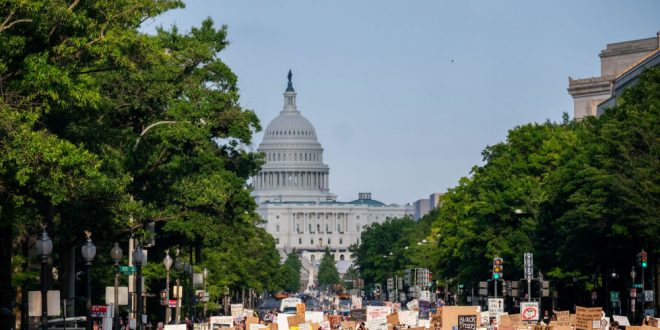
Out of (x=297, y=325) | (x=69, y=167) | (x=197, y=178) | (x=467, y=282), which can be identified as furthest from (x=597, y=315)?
(x=467, y=282)

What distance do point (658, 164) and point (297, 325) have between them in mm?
25868

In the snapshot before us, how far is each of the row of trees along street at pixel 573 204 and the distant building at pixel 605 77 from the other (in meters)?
29.7

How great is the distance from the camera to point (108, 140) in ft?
163

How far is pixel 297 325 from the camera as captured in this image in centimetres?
5756

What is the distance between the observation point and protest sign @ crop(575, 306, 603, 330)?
4812 centimetres

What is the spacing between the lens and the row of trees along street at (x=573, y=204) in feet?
258

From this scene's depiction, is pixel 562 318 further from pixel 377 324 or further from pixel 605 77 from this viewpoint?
pixel 605 77

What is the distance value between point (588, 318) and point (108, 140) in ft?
47.3

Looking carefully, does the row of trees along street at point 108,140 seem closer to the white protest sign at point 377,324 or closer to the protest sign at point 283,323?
the protest sign at point 283,323

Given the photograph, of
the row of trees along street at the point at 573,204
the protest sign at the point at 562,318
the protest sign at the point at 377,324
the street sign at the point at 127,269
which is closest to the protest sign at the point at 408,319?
the protest sign at the point at 377,324

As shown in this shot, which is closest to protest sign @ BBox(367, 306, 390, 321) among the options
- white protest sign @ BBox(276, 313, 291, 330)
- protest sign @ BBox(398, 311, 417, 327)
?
white protest sign @ BBox(276, 313, 291, 330)

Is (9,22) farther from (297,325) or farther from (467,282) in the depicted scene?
(467,282)

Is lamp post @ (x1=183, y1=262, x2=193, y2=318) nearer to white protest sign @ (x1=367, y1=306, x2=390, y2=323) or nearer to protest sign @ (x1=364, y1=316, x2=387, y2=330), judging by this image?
white protest sign @ (x1=367, y1=306, x2=390, y2=323)

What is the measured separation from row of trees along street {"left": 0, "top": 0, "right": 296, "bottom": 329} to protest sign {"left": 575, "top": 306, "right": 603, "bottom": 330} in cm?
1345
